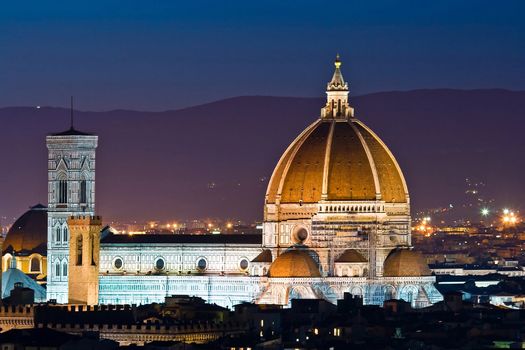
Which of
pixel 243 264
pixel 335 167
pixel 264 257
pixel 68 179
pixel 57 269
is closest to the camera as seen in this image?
pixel 335 167

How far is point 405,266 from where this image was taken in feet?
600

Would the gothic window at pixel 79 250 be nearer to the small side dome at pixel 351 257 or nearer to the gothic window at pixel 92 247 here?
the gothic window at pixel 92 247

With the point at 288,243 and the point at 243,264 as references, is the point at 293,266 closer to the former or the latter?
the point at 288,243

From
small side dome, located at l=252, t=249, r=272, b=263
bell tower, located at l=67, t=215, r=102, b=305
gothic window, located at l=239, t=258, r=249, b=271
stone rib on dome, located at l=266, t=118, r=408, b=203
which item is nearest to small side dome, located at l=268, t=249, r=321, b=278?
small side dome, located at l=252, t=249, r=272, b=263

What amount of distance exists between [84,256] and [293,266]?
11.3 m

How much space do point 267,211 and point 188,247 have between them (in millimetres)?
5579

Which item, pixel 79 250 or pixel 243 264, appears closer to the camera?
pixel 79 250

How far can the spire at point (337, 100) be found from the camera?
189m

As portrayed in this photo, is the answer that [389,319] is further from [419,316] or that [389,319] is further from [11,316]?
[11,316]

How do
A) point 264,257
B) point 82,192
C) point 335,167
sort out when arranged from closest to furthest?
point 335,167 < point 264,257 < point 82,192

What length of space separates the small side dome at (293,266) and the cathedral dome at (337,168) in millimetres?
5031

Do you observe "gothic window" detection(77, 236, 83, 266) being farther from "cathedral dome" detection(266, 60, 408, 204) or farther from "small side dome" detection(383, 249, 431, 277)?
"small side dome" detection(383, 249, 431, 277)

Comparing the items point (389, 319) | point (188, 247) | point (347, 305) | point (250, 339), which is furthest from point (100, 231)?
point (250, 339)

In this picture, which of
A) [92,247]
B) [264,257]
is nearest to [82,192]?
[92,247]
